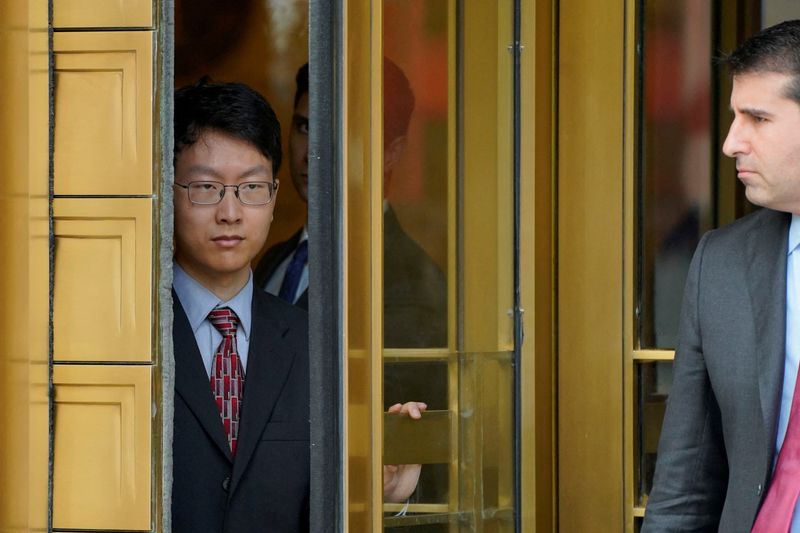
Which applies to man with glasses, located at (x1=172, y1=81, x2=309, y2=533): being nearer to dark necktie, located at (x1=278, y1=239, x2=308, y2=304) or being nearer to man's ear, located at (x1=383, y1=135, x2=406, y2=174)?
man's ear, located at (x1=383, y1=135, x2=406, y2=174)

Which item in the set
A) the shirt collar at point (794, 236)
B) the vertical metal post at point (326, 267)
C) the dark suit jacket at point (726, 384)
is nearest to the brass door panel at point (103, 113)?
the vertical metal post at point (326, 267)

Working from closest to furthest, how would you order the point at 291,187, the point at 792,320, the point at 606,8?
the point at 792,320 → the point at 606,8 → the point at 291,187

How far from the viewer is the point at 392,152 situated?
8.49 feet

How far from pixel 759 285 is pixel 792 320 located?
0.27 ft

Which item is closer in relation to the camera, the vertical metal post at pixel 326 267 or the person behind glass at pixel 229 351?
the vertical metal post at pixel 326 267

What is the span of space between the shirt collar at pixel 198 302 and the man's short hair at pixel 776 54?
1104 millimetres

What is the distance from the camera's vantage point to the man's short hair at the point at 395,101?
100 inches

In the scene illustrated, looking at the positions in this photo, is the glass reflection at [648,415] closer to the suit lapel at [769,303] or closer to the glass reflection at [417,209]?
the glass reflection at [417,209]

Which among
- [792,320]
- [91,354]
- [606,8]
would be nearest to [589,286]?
[606,8]

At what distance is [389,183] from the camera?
258 centimetres

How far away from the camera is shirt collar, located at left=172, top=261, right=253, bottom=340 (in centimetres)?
283

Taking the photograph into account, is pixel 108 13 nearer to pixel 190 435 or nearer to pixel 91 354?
pixel 91 354

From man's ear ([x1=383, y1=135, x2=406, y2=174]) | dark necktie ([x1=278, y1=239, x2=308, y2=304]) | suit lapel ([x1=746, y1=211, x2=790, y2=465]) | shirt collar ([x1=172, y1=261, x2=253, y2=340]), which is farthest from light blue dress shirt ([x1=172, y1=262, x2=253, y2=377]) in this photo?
suit lapel ([x1=746, y1=211, x2=790, y2=465])

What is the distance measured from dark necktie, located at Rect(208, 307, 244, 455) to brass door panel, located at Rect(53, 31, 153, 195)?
1.67 feet
